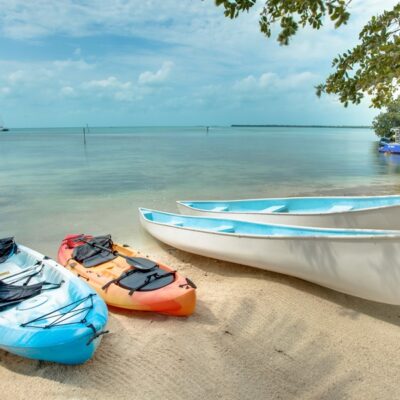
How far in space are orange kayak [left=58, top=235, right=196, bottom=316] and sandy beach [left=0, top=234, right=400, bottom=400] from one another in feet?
0.75

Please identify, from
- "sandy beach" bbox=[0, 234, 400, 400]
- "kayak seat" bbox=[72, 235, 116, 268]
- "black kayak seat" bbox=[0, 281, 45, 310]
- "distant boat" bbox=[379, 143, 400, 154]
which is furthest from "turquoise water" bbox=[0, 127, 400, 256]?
"distant boat" bbox=[379, 143, 400, 154]

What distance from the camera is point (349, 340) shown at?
14.8ft

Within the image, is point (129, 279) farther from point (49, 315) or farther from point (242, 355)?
point (242, 355)

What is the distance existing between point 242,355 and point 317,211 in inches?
217

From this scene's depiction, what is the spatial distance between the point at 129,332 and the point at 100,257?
1955 millimetres

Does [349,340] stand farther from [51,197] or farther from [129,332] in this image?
[51,197]

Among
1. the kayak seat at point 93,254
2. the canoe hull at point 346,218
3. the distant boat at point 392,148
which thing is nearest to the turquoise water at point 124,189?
the kayak seat at point 93,254

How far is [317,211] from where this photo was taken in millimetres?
8844

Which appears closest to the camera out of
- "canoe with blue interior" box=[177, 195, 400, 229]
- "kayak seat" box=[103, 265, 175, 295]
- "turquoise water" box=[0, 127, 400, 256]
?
"kayak seat" box=[103, 265, 175, 295]

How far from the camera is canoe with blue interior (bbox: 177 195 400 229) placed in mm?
6961

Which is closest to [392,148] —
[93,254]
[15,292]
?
[93,254]

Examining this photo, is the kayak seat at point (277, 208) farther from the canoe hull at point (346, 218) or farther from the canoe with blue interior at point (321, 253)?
the canoe with blue interior at point (321, 253)

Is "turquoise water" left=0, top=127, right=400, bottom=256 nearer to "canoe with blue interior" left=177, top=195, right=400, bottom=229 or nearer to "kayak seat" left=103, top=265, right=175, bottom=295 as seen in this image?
"canoe with blue interior" left=177, top=195, right=400, bottom=229

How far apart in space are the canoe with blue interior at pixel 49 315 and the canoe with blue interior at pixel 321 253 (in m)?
2.65
